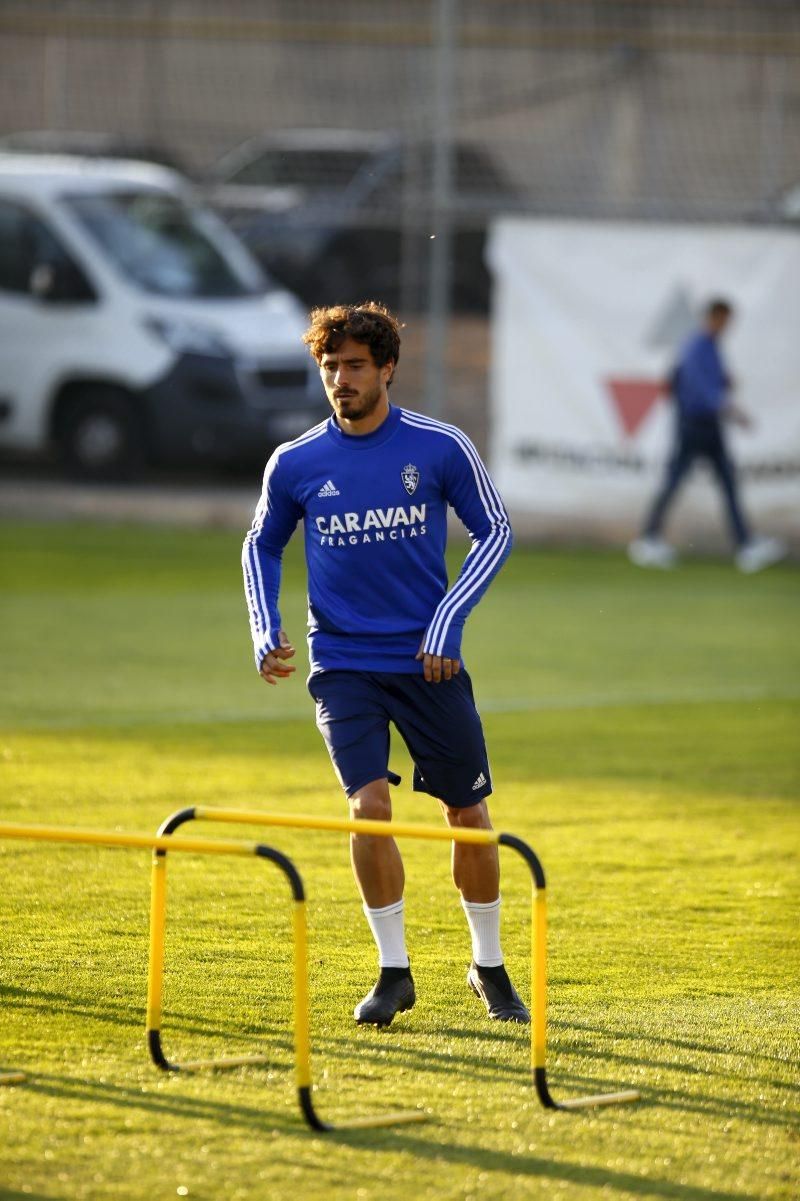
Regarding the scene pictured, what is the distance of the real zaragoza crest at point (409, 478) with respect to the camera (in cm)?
618

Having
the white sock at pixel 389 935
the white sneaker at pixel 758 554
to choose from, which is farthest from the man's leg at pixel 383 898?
the white sneaker at pixel 758 554

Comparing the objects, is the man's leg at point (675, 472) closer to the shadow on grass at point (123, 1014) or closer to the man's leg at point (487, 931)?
the man's leg at point (487, 931)

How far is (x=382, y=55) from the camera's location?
2720 centimetres

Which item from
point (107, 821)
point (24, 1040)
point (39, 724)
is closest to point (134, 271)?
point (39, 724)

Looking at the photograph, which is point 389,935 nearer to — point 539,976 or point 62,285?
point 539,976

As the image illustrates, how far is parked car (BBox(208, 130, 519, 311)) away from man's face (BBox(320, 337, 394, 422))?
54.4 feet

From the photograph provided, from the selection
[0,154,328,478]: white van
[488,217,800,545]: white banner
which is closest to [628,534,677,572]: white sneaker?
[488,217,800,545]: white banner

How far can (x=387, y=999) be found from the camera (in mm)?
6098

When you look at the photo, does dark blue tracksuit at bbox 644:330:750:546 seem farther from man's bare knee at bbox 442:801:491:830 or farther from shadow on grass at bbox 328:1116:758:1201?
shadow on grass at bbox 328:1116:758:1201

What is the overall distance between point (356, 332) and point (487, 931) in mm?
1791

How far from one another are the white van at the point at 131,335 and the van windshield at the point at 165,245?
0.05ft

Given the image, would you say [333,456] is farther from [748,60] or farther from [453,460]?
[748,60]

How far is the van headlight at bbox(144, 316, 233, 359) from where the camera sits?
20797 millimetres

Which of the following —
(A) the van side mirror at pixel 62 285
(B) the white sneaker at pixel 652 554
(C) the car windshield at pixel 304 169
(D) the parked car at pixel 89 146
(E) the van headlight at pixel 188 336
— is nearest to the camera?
(B) the white sneaker at pixel 652 554
